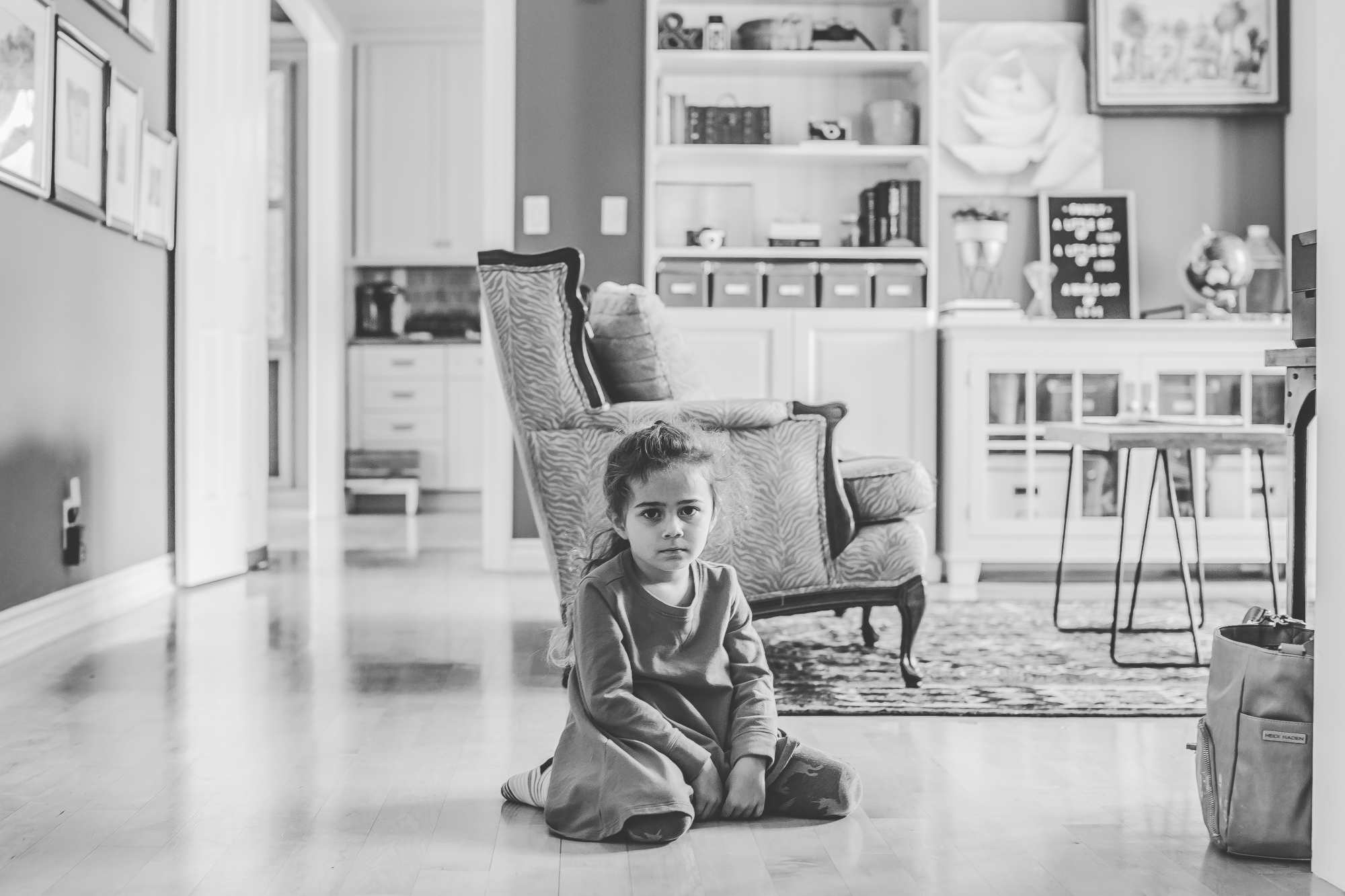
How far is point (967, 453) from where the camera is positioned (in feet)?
13.6

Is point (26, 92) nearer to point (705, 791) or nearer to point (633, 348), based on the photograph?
point (633, 348)

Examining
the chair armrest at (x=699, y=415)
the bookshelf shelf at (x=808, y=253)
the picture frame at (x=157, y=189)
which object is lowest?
the chair armrest at (x=699, y=415)

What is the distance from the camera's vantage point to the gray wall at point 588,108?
14.9 ft

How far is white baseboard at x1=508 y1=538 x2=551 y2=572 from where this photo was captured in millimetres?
4555

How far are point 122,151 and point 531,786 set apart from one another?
2672 mm

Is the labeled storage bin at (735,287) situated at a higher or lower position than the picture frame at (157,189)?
lower

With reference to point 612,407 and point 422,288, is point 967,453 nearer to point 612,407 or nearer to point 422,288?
point 612,407

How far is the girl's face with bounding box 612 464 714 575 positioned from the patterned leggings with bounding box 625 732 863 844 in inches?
12.3

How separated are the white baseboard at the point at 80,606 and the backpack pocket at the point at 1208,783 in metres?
2.47

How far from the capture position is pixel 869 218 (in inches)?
177

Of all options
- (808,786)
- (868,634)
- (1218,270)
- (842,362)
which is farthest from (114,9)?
(1218,270)

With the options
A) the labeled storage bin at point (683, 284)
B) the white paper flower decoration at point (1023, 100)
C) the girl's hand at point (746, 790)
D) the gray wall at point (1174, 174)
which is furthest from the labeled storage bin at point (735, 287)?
the girl's hand at point (746, 790)

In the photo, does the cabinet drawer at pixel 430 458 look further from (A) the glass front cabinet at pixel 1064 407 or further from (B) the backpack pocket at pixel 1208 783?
(B) the backpack pocket at pixel 1208 783

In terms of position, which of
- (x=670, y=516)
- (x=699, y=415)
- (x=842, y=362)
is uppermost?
(x=842, y=362)
